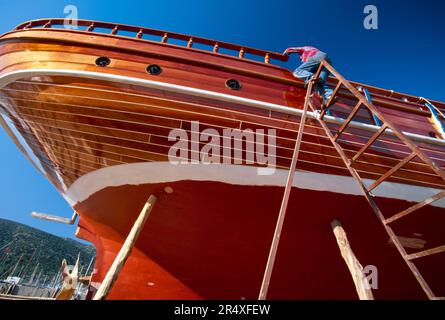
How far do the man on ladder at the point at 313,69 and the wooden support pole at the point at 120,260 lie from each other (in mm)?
2449

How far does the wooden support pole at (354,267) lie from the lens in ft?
7.50

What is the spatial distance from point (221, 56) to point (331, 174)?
7.09 feet

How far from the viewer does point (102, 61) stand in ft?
10.4

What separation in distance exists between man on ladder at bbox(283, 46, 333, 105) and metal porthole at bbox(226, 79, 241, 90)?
0.84m

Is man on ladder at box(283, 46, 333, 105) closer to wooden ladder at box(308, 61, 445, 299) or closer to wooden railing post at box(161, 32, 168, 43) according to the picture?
wooden ladder at box(308, 61, 445, 299)

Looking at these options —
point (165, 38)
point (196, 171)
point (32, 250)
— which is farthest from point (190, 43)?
point (32, 250)

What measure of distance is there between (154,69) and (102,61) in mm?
641

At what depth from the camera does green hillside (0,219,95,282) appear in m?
35.7

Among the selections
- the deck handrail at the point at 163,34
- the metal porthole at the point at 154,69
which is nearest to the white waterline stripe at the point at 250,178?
the metal porthole at the point at 154,69

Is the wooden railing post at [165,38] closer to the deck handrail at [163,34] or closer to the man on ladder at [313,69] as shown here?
the deck handrail at [163,34]

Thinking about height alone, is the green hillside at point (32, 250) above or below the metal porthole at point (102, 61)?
above

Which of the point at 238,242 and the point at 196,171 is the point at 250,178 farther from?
the point at 238,242

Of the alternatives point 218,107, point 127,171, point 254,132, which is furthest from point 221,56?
point 127,171
